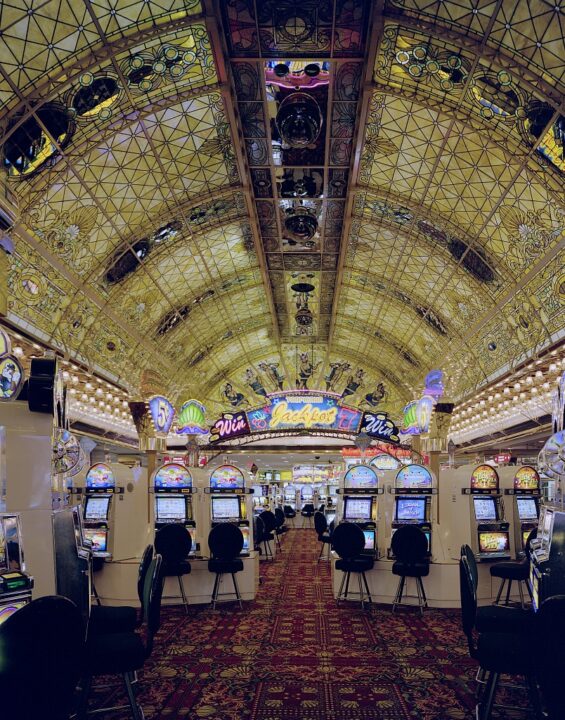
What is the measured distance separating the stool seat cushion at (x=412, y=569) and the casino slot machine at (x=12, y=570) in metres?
5.18

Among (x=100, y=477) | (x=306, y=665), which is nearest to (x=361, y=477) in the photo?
(x=100, y=477)

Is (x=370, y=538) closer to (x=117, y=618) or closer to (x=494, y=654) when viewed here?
(x=117, y=618)

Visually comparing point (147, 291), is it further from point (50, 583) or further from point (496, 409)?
point (50, 583)

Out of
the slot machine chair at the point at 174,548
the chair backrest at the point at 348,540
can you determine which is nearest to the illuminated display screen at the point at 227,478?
the slot machine chair at the point at 174,548

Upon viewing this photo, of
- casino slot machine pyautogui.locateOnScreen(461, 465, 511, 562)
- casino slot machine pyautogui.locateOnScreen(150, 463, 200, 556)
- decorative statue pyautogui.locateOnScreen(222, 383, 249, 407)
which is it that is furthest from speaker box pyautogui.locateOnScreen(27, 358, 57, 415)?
decorative statue pyautogui.locateOnScreen(222, 383, 249, 407)

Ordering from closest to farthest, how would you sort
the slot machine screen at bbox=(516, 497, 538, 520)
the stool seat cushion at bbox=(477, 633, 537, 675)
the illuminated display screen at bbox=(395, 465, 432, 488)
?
the stool seat cushion at bbox=(477, 633, 537, 675), the slot machine screen at bbox=(516, 497, 538, 520), the illuminated display screen at bbox=(395, 465, 432, 488)

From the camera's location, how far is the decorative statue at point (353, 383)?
25906 mm

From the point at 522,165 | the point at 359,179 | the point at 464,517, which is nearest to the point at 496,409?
the point at 359,179

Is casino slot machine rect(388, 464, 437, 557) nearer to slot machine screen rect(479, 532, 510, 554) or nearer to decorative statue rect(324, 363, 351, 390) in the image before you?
slot machine screen rect(479, 532, 510, 554)

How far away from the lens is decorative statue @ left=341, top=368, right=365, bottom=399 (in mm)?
25906

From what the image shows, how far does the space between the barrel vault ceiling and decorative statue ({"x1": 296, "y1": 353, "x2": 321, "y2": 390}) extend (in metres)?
5.85

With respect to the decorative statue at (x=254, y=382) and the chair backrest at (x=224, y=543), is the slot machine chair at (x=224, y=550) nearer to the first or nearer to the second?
the chair backrest at (x=224, y=543)

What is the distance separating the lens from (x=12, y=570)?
11.8ft

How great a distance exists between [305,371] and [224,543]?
18.5 meters
